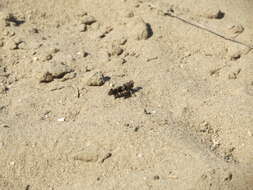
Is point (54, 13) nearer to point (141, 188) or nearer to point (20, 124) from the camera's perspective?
point (20, 124)

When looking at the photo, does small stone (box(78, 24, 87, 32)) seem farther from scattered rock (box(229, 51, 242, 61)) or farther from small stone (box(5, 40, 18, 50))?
scattered rock (box(229, 51, 242, 61))

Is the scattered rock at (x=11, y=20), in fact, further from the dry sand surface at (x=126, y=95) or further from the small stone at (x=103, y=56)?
the small stone at (x=103, y=56)

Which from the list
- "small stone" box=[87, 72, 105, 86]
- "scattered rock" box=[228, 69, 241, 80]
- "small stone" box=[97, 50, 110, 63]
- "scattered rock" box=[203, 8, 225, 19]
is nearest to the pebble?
"small stone" box=[87, 72, 105, 86]

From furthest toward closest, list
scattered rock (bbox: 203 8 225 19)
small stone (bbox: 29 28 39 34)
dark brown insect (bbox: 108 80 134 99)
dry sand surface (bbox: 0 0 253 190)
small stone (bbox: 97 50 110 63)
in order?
scattered rock (bbox: 203 8 225 19) → small stone (bbox: 29 28 39 34) → small stone (bbox: 97 50 110 63) → dark brown insect (bbox: 108 80 134 99) → dry sand surface (bbox: 0 0 253 190)

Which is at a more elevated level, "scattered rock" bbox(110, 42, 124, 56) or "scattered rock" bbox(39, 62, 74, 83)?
"scattered rock" bbox(110, 42, 124, 56)

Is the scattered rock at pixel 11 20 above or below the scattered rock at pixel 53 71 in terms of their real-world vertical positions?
above

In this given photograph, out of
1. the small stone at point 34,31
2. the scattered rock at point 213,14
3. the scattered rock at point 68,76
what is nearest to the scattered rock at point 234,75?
the scattered rock at point 213,14

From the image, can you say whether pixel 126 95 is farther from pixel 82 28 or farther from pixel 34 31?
pixel 34 31

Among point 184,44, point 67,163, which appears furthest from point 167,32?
point 67,163
